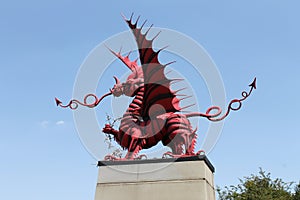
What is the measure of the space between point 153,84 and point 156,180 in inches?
75.0

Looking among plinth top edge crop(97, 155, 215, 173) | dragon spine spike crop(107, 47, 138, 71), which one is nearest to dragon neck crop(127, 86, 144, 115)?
dragon spine spike crop(107, 47, 138, 71)

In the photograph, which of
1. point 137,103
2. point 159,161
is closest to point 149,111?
point 137,103

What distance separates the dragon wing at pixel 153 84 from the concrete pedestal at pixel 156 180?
1.06 meters

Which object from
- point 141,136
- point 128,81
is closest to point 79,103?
point 128,81

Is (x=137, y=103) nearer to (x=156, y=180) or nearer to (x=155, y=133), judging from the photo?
(x=155, y=133)

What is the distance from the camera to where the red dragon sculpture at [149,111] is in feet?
19.7

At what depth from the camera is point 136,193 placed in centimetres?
557

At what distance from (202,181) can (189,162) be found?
1.33ft

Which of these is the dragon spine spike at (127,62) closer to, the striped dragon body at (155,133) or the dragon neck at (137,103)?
the dragon neck at (137,103)

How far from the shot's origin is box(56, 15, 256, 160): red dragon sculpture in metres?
6.00

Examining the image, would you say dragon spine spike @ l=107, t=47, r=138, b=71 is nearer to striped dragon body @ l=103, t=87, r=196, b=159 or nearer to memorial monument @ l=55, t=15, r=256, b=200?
memorial monument @ l=55, t=15, r=256, b=200

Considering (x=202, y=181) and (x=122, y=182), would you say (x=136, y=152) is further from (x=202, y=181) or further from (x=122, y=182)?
(x=202, y=181)

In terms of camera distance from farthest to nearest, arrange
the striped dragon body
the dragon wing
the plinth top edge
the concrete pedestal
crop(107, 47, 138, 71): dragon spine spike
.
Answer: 1. crop(107, 47, 138, 71): dragon spine spike
2. the dragon wing
3. the striped dragon body
4. the plinth top edge
5. the concrete pedestal

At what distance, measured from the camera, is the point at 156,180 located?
5.62m
